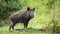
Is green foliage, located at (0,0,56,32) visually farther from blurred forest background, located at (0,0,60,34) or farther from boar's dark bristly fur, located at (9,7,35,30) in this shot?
boar's dark bristly fur, located at (9,7,35,30)

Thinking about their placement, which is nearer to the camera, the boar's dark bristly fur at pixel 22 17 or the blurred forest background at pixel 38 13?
the blurred forest background at pixel 38 13

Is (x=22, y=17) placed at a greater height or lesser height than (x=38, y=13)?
lesser

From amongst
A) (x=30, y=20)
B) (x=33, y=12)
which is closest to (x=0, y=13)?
(x=30, y=20)

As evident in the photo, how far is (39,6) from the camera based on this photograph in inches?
517

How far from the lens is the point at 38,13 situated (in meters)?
13.0

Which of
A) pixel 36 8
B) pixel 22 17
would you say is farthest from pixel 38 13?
pixel 22 17

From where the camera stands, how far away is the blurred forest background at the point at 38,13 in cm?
1145

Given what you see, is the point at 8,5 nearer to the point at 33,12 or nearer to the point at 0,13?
the point at 0,13

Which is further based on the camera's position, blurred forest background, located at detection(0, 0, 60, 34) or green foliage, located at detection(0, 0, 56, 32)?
green foliage, located at detection(0, 0, 56, 32)

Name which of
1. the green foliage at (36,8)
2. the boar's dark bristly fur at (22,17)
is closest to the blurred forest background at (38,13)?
the green foliage at (36,8)

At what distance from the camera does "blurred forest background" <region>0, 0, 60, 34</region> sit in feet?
37.6

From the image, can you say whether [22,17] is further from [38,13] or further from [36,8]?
[36,8]

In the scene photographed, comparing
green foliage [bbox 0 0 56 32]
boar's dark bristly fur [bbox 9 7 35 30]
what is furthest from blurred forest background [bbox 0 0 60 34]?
boar's dark bristly fur [bbox 9 7 35 30]

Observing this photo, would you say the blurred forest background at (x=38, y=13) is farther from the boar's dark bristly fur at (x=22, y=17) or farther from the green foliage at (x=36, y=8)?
the boar's dark bristly fur at (x=22, y=17)
